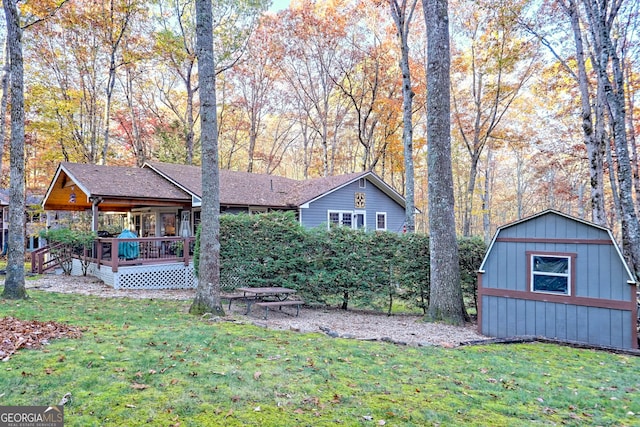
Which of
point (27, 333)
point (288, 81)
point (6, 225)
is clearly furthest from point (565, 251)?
point (6, 225)

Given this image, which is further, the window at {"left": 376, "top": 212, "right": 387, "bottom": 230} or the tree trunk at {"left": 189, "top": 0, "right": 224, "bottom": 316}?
the window at {"left": 376, "top": 212, "right": 387, "bottom": 230}

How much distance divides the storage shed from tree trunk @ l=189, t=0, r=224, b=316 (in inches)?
224

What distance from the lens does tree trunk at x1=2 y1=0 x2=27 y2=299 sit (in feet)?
27.8

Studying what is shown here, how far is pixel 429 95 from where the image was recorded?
28.5 feet

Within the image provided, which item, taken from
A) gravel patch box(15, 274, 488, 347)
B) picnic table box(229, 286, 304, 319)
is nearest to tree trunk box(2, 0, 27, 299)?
gravel patch box(15, 274, 488, 347)

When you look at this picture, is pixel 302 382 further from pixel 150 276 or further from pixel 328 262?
pixel 150 276

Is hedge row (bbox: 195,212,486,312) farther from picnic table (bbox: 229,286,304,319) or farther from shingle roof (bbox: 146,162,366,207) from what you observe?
shingle roof (bbox: 146,162,366,207)

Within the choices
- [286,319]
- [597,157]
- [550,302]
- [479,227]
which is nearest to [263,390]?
[286,319]

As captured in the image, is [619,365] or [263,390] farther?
[619,365]

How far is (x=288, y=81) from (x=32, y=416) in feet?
87.5

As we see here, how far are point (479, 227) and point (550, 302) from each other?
132 feet

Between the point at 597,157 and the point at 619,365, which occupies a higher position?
the point at 597,157

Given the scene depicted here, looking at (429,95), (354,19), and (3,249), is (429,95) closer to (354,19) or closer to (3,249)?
(354,19)

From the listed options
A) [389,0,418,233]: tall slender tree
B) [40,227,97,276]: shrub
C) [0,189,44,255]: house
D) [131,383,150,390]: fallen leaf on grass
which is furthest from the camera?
[0,189,44,255]: house
